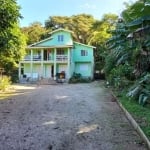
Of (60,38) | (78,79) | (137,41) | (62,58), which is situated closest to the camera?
(137,41)

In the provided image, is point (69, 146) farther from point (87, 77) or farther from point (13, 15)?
point (87, 77)

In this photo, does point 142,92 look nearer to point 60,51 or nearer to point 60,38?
point 60,38

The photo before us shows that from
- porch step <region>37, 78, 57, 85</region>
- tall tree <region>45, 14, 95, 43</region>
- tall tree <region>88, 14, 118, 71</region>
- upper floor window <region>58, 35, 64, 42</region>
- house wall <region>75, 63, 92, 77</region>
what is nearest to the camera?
porch step <region>37, 78, 57, 85</region>

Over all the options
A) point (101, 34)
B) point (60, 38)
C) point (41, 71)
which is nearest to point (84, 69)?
point (60, 38)

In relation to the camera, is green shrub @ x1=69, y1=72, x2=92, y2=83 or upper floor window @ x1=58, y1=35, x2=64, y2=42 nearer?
green shrub @ x1=69, y1=72, x2=92, y2=83

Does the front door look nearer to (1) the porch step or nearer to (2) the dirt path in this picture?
(1) the porch step

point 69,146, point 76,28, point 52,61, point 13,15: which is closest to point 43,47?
point 52,61

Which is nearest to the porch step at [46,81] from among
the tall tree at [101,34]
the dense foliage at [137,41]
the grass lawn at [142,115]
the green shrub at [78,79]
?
the green shrub at [78,79]

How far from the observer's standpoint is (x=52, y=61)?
44906 mm

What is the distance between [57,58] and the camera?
147ft

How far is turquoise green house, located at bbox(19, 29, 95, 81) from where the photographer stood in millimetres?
44531

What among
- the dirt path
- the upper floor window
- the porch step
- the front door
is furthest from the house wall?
the dirt path

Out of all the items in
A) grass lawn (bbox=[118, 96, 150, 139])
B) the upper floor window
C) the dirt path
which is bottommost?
the dirt path

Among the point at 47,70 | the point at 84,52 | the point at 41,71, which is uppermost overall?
the point at 84,52
